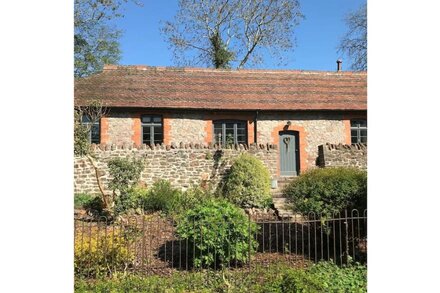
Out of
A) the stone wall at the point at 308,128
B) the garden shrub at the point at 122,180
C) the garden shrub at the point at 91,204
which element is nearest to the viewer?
the garden shrub at the point at 122,180

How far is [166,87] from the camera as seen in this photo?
43.1 feet

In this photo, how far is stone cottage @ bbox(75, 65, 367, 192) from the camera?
40.8 ft

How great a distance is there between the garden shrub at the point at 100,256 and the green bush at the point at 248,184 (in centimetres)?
475

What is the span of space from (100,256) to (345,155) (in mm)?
8586

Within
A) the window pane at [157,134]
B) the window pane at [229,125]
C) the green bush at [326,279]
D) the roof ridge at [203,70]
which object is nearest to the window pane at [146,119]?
the window pane at [157,134]

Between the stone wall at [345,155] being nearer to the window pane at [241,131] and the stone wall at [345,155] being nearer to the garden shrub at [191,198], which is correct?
the window pane at [241,131]

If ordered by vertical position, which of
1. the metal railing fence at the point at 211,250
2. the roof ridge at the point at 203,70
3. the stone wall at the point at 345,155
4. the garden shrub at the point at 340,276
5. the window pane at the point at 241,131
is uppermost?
the roof ridge at the point at 203,70

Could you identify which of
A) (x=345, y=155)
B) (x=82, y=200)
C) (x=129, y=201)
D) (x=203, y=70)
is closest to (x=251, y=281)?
(x=129, y=201)

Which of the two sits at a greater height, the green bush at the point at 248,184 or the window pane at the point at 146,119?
the window pane at the point at 146,119

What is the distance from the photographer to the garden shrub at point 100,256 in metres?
4.83
